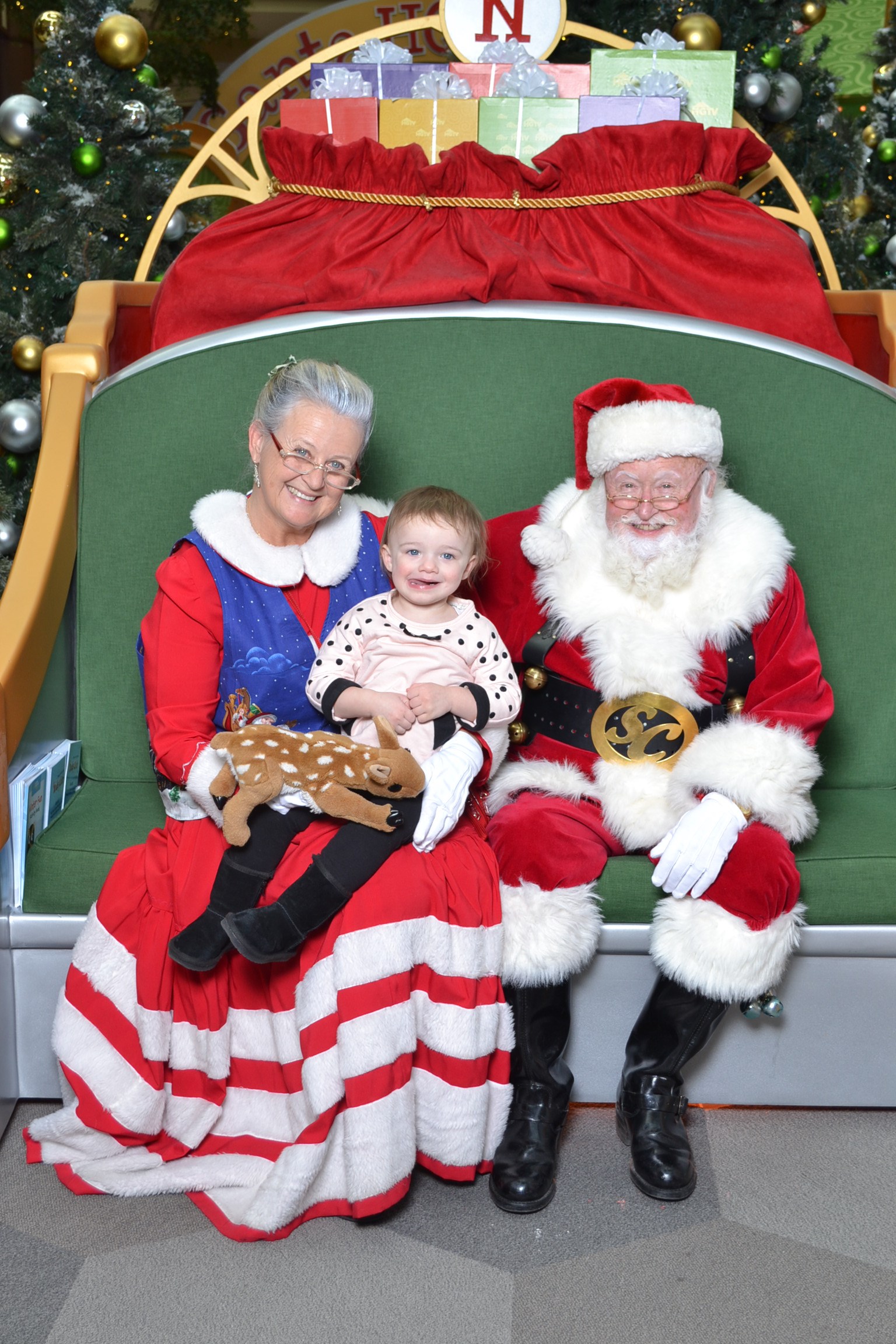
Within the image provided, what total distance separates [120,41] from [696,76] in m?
1.98

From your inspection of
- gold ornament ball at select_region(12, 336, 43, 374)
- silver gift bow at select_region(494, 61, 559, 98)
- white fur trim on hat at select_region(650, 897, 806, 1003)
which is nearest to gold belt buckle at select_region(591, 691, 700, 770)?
white fur trim on hat at select_region(650, 897, 806, 1003)

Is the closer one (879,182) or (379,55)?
(379,55)

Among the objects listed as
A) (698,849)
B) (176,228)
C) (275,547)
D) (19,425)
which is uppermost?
(176,228)

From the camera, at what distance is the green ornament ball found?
155 inches

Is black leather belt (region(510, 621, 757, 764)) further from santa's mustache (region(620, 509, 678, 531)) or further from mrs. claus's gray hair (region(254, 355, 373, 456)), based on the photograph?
mrs. claus's gray hair (region(254, 355, 373, 456))

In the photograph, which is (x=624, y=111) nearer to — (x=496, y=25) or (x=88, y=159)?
(x=496, y=25)

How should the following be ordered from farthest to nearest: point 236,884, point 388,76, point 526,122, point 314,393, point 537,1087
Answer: point 388,76 → point 526,122 → point 314,393 → point 537,1087 → point 236,884

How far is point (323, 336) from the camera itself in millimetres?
2654

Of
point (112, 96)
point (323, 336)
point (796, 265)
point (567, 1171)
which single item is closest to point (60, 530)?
point (323, 336)

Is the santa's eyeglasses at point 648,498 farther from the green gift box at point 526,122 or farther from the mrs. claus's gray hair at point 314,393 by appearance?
the green gift box at point 526,122

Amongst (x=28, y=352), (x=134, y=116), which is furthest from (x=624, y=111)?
(x=28, y=352)

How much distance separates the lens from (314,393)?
2154 millimetres

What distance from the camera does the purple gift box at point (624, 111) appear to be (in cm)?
294

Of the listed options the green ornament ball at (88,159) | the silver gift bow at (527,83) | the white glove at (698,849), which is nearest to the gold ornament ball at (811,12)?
the silver gift bow at (527,83)
